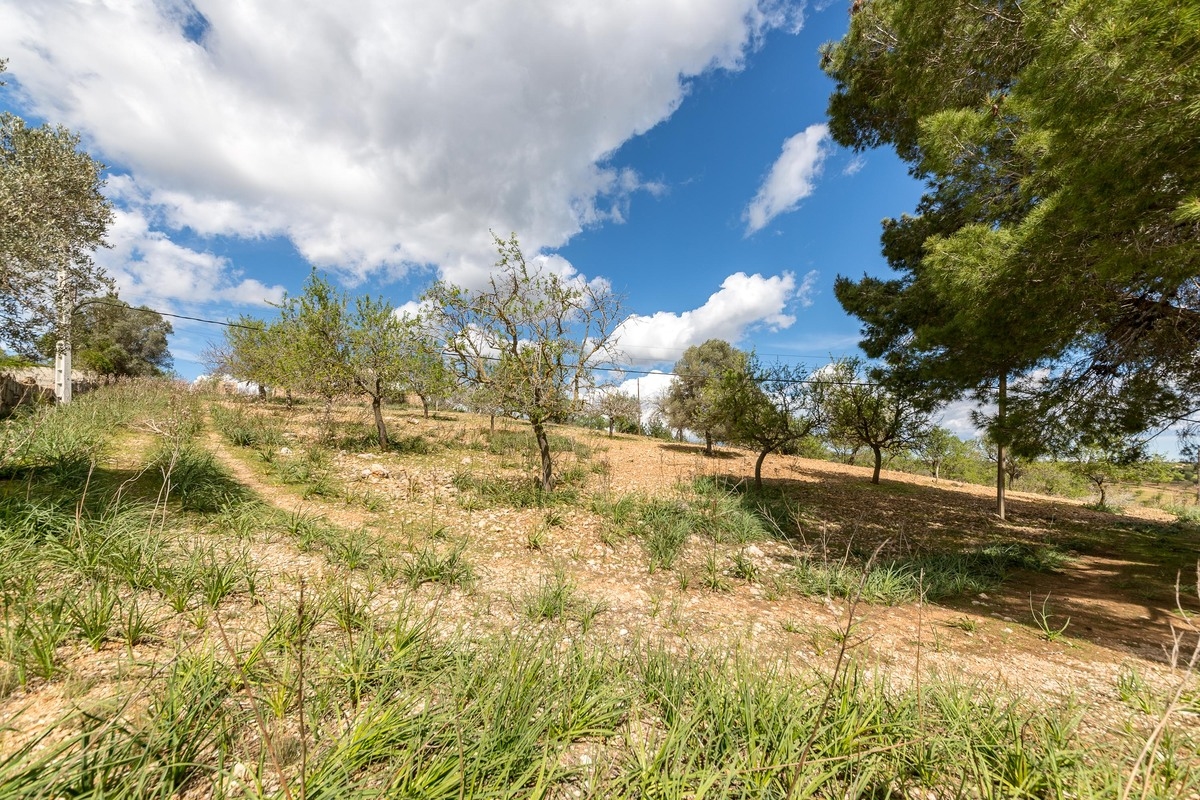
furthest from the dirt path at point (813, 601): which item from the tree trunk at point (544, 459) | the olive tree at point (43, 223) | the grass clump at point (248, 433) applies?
the olive tree at point (43, 223)

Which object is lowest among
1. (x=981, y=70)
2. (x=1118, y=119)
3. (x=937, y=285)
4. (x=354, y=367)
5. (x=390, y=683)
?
(x=390, y=683)

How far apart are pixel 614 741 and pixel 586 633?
4.27 feet

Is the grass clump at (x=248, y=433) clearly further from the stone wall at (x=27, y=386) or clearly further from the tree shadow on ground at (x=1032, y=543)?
the tree shadow on ground at (x=1032, y=543)

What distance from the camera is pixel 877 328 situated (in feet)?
30.0

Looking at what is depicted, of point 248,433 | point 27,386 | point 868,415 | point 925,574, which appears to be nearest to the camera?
point 925,574

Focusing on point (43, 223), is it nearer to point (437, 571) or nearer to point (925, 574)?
point (437, 571)

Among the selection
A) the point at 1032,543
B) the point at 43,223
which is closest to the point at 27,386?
the point at 43,223

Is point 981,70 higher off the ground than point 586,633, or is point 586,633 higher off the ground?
point 981,70

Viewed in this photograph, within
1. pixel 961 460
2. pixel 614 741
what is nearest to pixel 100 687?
pixel 614 741

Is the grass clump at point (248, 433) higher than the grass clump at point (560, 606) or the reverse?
higher

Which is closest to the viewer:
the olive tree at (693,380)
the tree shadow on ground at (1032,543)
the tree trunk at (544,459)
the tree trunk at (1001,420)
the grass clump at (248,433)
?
the tree shadow on ground at (1032,543)

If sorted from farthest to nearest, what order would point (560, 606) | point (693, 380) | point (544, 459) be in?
1. point (693, 380)
2. point (544, 459)
3. point (560, 606)

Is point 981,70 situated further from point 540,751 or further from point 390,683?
point 390,683

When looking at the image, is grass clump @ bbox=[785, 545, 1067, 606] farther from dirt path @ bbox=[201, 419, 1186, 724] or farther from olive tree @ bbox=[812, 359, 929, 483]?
olive tree @ bbox=[812, 359, 929, 483]
